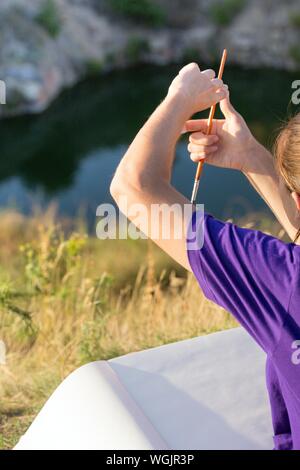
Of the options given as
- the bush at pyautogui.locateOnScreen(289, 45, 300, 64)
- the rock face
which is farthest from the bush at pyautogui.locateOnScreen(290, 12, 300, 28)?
the bush at pyautogui.locateOnScreen(289, 45, 300, 64)

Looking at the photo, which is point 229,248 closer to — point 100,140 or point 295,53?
point 100,140

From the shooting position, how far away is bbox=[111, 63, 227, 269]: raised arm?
0.73 metres

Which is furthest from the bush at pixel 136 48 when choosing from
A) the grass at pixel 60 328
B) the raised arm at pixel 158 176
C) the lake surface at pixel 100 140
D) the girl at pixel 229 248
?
the raised arm at pixel 158 176

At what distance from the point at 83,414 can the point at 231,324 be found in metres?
0.85

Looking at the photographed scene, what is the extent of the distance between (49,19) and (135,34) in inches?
60.1

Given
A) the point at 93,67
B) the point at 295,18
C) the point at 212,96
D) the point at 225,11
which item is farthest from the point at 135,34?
the point at 212,96

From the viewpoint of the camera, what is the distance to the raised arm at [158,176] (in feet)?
2.39

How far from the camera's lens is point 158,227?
74cm

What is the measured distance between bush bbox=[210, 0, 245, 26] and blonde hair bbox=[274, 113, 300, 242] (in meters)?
9.80

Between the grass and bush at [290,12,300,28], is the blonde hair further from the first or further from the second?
bush at [290,12,300,28]

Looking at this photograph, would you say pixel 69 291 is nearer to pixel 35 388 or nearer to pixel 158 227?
pixel 35 388

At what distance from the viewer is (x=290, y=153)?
74 centimetres

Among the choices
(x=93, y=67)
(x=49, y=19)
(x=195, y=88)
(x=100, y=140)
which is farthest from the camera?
(x=93, y=67)

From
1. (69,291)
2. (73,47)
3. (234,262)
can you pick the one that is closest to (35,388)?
(69,291)
